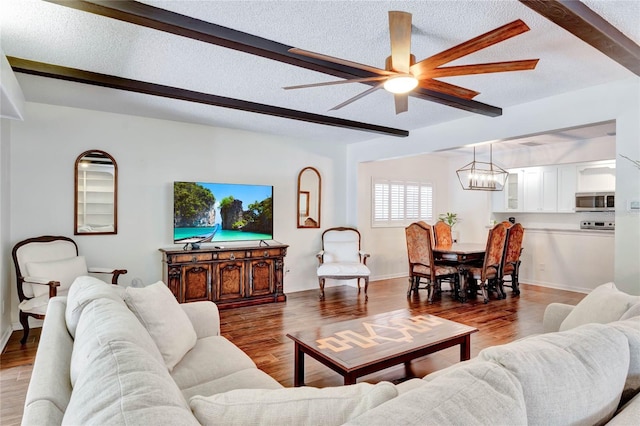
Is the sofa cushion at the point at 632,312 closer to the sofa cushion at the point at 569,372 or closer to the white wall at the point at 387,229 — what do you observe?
the sofa cushion at the point at 569,372

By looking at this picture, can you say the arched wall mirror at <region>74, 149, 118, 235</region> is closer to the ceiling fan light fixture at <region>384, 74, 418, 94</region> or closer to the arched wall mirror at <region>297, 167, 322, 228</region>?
the arched wall mirror at <region>297, 167, 322, 228</region>

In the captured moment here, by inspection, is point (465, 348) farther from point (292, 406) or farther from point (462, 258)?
point (462, 258)

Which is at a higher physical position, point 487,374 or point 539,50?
point 539,50

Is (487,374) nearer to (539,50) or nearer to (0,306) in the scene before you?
(539,50)

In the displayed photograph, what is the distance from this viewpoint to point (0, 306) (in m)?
3.49

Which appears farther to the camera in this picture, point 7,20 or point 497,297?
point 497,297

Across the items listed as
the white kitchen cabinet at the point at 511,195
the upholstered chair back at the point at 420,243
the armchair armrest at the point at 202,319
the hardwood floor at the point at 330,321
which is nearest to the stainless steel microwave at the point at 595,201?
the white kitchen cabinet at the point at 511,195

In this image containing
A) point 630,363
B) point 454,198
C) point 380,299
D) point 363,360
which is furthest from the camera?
point 454,198

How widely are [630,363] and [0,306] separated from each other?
467 cm

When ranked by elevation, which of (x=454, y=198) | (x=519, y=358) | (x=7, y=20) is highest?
(x=7, y=20)

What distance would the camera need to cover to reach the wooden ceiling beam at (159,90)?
296 centimetres

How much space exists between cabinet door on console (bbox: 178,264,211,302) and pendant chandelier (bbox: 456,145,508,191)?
13.4 ft

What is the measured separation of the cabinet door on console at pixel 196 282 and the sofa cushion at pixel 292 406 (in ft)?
12.8

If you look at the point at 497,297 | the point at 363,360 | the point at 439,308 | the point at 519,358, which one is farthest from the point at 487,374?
the point at 497,297
